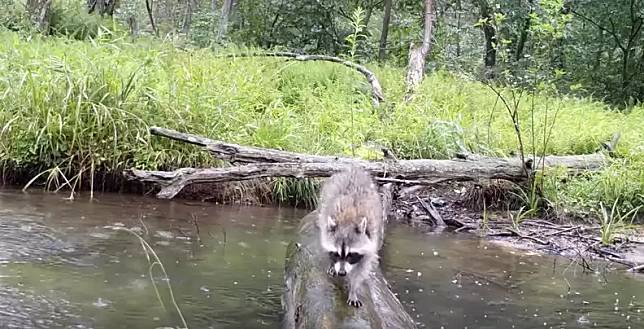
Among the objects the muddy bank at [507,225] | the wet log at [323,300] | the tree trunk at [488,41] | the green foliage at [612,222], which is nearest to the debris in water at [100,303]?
the wet log at [323,300]

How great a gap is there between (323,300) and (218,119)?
551 centimetres

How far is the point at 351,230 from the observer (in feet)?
14.4

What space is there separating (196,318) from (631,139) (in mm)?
8612

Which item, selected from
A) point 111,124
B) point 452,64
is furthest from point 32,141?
point 452,64

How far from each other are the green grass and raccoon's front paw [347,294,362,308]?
15.2 feet

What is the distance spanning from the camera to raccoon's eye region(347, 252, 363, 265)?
165 inches

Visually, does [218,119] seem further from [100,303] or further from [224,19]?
[224,19]

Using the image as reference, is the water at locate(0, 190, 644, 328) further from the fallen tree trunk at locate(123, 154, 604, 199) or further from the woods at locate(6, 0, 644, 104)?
the woods at locate(6, 0, 644, 104)

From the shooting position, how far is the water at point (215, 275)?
4.53m

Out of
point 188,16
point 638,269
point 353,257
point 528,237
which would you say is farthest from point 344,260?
point 188,16

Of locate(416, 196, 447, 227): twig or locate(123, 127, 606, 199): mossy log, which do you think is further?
locate(416, 196, 447, 227): twig

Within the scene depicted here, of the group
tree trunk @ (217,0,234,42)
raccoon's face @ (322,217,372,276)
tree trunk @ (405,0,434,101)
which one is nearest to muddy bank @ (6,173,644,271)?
tree trunk @ (405,0,434,101)

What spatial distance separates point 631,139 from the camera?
1097 centimetres

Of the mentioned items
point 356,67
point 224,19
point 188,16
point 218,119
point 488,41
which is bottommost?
point 218,119
